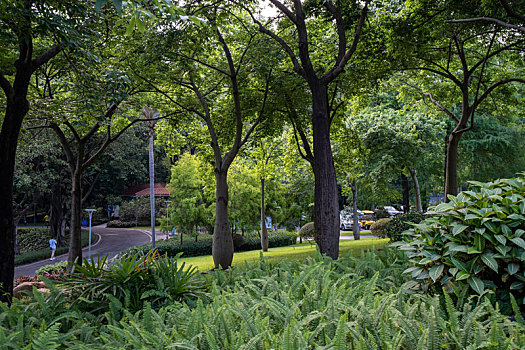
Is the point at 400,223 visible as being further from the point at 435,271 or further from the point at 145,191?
the point at 145,191

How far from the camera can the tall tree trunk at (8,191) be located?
18.5ft

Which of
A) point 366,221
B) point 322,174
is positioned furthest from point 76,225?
point 366,221

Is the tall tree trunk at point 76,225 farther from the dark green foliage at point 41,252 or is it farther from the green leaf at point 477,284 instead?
the dark green foliage at point 41,252

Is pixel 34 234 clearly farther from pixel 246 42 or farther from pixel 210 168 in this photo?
pixel 246 42

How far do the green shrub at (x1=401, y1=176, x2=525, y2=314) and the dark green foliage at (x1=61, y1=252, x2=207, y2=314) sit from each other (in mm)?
2422

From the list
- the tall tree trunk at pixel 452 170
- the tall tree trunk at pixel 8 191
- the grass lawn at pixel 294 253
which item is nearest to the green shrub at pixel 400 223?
the grass lawn at pixel 294 253

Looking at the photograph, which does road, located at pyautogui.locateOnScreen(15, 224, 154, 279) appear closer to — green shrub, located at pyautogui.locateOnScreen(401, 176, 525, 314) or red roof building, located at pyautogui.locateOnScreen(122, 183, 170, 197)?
red roof building, located at pyautogui.locateOnScreen(122, 183, 170, 197)

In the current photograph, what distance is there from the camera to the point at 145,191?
42.1 meters

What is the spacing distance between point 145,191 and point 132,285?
131 ft

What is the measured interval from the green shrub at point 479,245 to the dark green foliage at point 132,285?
242 cm

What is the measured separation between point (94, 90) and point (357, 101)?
10.8m

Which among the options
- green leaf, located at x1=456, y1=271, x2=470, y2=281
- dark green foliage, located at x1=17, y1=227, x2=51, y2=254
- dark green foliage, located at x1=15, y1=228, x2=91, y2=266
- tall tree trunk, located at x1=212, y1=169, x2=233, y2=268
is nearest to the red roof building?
dark green foliage, located at x1=15, y1=228, x2=91, y2=266

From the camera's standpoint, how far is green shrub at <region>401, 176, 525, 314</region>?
10.2ft

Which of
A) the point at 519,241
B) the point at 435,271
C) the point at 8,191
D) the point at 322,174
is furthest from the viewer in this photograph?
the point at 322,174
